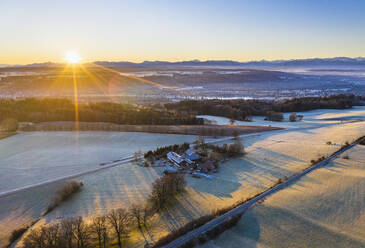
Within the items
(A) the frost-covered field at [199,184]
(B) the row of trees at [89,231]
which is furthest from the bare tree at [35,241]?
(A) the frost-covered field at [199,184]

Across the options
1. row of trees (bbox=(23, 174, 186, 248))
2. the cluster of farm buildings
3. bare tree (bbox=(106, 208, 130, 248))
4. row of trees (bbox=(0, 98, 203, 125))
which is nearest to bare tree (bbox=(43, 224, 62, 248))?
row of trees (bbox=(23, 174, 186, 248))

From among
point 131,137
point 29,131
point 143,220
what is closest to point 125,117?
point 131,137

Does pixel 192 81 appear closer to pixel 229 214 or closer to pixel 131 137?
pixel 131 137

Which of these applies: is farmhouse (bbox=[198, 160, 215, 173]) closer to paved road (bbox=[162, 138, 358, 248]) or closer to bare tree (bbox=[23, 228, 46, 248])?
paved road (bbox=[162, 138, 358, 248])

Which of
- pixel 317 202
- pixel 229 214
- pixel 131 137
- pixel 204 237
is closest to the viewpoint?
pixel 204 237

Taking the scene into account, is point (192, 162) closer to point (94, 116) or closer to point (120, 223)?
point (120, 223)
